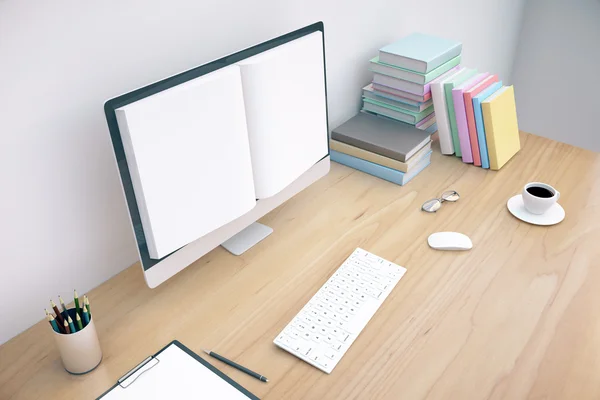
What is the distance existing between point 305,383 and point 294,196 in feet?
1.85

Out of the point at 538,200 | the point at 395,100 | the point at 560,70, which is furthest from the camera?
the point at 560,70

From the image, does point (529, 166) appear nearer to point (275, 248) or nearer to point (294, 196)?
point (294, 196)

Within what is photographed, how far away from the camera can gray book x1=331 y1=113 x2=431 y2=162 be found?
1.34m

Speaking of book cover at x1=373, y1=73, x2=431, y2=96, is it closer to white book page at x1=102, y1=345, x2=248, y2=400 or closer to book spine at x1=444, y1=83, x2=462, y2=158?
book spine at x1=444, y1=83, x2=462, y2=158

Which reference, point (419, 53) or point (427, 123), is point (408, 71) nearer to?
point (419, 53)

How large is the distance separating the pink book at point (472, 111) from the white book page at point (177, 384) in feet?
3.06

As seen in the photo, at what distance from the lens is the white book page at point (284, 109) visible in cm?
99

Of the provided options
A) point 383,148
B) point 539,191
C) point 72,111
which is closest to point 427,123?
point 383,148

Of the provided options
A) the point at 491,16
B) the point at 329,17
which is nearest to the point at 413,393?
the point at 329,17

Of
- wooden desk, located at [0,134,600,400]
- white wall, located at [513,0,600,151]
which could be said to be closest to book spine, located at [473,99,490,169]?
wooden desk, located at [0,134,600,400]

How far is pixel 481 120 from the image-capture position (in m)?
1.36

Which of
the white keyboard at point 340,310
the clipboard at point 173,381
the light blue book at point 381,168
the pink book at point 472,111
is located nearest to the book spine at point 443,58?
the pink book at point 472,111

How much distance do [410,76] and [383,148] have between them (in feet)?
0.73

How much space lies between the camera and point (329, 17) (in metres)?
1.36
